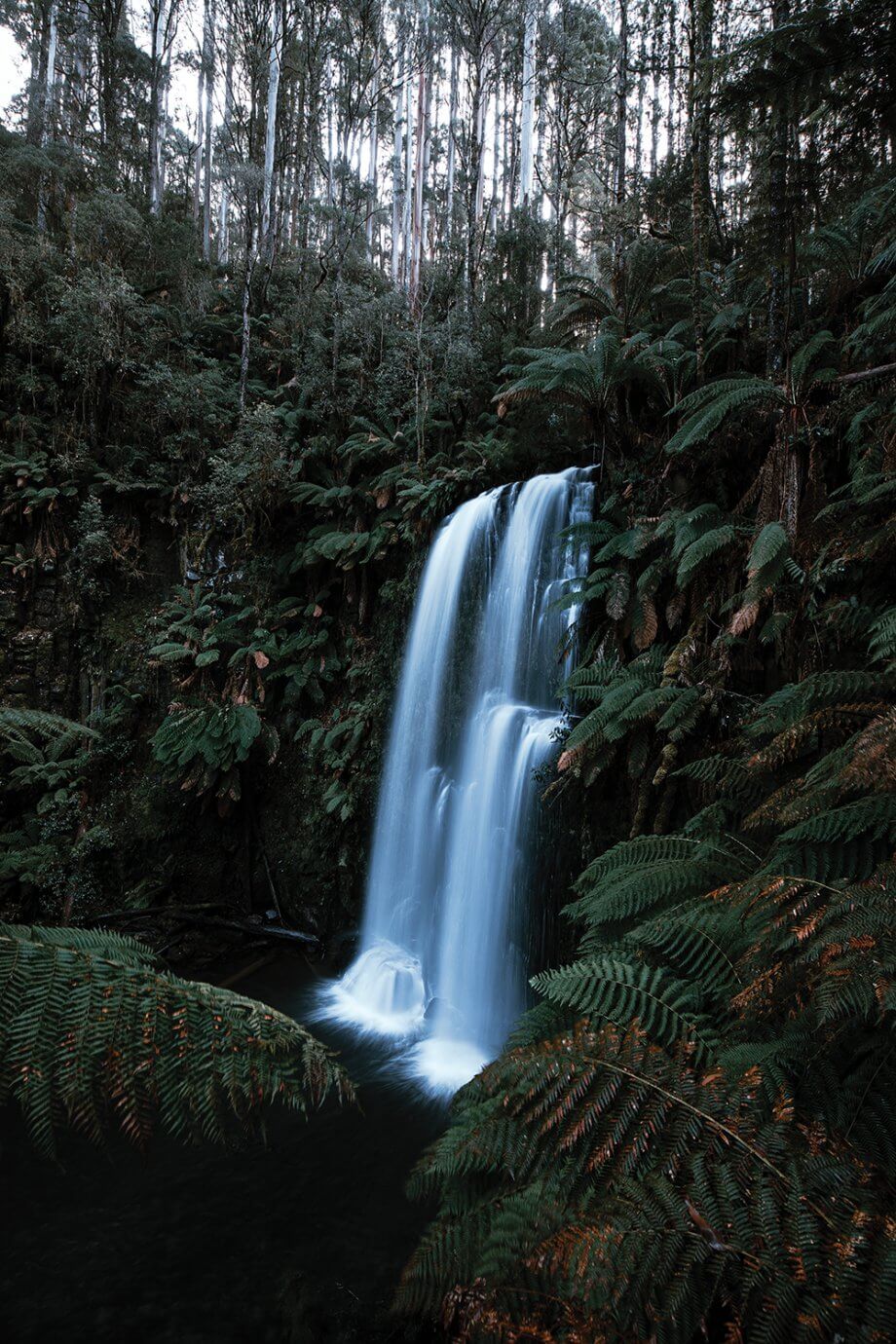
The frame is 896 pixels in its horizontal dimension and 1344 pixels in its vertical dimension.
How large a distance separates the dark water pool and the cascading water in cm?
128

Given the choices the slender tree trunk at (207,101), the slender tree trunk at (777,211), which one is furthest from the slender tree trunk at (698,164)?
the slender tree trunk at (207,101)

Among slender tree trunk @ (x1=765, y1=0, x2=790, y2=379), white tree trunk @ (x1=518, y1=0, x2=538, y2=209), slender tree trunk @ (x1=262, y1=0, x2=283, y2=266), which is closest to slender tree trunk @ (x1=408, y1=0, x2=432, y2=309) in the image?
white tree trunk @ (x1=518, y1=0, x2=538, y2=209)

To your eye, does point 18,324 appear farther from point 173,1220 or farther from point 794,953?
point 794,953

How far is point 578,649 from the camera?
603 centimetres

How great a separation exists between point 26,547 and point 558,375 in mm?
9030

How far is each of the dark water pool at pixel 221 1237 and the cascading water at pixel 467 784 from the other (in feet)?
4.20

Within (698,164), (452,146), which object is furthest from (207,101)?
(698,164)

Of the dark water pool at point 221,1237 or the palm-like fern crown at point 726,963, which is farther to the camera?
the dark water pool at point 221,1237

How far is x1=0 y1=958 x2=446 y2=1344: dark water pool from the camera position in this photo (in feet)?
11.0

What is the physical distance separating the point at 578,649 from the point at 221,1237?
16.9 ft

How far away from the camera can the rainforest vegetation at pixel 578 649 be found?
146 centimetres

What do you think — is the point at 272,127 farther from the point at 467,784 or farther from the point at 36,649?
the point at 467,784

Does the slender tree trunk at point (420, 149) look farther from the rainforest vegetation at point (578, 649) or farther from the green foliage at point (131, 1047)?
the green foliage at point (131, 1047)

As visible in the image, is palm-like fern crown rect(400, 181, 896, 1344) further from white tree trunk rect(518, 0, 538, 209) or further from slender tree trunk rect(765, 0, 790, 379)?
white tree trunk rect(518, 0, 538, 209)
